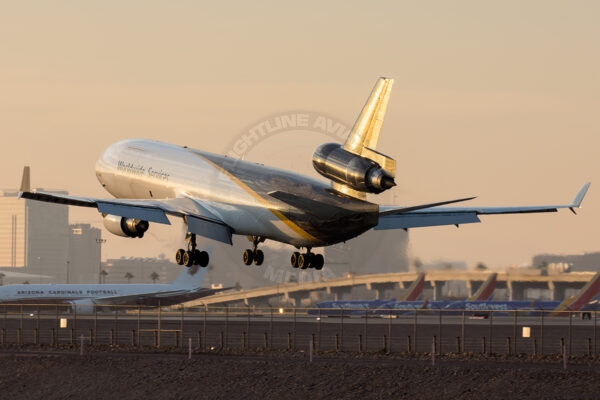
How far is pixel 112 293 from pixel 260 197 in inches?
4185

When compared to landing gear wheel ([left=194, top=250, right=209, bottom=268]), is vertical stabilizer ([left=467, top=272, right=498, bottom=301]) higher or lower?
lower

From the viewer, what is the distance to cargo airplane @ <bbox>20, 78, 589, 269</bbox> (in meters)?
61.1

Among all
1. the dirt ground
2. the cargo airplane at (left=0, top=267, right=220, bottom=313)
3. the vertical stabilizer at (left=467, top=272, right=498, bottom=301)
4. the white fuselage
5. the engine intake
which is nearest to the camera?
the engine intake

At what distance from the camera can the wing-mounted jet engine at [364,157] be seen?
197 feet

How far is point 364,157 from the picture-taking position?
60656mm

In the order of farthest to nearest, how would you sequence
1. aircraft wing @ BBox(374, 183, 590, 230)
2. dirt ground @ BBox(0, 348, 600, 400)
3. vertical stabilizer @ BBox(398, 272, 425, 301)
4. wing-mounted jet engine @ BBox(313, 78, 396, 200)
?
vertical stabilizer @ BBox(398, 272, 425, 301) < aircraft wing @ BBox(374, 183, 590, 230) < dirt ground @ BBox(0, 348, 600, 400) < wing-mounted jet engine @ BBox(313, 78, 396, 200)

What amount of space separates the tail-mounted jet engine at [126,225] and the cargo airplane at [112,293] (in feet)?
311

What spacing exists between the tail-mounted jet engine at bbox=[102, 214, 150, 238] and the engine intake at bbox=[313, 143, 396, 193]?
1685cm

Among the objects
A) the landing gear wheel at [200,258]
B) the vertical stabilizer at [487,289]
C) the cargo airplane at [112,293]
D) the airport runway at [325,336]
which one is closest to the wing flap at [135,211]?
the landing gear wheel at [200,258]

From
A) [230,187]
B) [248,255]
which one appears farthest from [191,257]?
[230,187]

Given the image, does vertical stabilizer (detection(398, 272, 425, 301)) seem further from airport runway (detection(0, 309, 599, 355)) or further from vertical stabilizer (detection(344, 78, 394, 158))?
vertical stabilizer (detection(344, 78, 394, 158))

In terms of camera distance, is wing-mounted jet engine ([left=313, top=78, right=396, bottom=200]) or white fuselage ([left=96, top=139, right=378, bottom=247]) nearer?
wing-mounted jet engine ([left=313, top=78, right=396, bottom=200])

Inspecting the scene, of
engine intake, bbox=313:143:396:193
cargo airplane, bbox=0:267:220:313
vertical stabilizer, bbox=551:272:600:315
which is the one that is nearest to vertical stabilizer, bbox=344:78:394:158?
engine intake, bbox=313:143:396:193

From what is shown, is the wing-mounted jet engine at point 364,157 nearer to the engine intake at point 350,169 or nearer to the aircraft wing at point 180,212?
the engine intake at point 350,169
